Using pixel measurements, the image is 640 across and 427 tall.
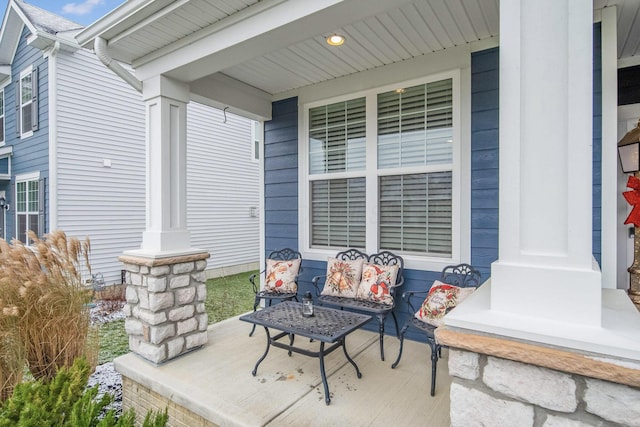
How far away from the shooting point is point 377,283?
10.6ft

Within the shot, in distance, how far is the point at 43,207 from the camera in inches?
239

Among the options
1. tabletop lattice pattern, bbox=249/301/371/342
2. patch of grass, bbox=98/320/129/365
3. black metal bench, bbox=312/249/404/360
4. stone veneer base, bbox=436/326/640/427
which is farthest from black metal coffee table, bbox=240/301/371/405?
patch of grass, bbox=98/320/129/365

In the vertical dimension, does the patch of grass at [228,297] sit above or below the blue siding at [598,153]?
below

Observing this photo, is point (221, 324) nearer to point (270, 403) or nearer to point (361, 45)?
point (270, 403)

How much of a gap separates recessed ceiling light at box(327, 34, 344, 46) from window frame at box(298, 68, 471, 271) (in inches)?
29.8

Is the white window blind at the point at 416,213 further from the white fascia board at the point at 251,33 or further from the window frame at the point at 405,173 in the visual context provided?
the white fascia board at the point at 251,33

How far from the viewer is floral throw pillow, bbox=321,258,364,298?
3416mm

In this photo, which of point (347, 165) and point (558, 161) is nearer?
point (558, 161)

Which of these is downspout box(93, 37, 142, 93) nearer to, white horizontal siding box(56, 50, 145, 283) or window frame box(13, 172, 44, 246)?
white horizontal siding box(56, 50, 145, 283)

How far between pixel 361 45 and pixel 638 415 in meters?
3.06

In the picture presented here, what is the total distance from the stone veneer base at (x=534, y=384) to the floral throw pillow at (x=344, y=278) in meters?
2.14

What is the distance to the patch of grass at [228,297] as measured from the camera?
5039 millimetres

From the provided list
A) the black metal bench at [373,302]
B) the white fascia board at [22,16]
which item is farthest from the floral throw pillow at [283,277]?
the white fascia board at [22,16]

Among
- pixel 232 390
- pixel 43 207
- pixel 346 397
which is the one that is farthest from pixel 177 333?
pixel 43 207
